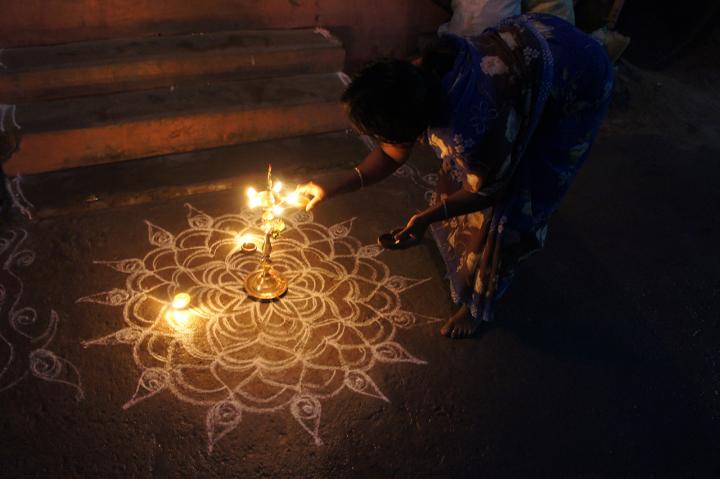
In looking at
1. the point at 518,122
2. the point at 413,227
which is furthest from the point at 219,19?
the point at 518,122

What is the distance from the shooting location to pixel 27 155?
4.12 metres

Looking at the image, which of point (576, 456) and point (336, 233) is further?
point (336, 233)

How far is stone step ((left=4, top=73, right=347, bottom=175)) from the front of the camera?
4.19 metres

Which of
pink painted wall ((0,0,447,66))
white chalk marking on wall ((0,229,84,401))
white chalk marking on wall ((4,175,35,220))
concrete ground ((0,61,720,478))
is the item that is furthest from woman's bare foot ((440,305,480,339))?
pink painted wall ((0,0,447,66))

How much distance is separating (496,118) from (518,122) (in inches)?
5.6

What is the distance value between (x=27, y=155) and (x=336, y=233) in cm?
246

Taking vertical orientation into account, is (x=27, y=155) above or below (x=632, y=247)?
above

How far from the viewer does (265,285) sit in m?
3.44

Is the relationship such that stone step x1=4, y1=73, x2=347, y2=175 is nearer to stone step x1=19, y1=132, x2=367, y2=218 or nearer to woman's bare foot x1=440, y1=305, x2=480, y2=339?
stone step x1=19, y1=132, x2=367, y2=218

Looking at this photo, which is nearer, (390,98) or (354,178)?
(390,98)

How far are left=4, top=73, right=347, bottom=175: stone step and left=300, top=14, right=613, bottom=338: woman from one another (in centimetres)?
211

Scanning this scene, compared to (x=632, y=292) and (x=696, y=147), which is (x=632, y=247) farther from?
(x=696, y=147)

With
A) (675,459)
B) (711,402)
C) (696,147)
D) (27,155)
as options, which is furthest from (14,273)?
(696,147)

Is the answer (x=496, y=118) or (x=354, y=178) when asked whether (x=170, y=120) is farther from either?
(x=496, y=118)
